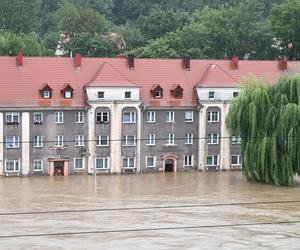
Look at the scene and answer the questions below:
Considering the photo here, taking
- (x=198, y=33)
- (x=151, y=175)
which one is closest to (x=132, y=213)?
(x=151, y=175)

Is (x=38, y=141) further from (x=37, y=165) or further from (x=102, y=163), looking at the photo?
(x=102, y=163)

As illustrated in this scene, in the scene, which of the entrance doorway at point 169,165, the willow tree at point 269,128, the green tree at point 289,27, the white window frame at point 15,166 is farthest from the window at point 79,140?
the green tree at point 289,27

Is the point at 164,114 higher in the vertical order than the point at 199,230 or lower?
higher

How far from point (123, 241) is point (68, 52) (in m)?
59.1

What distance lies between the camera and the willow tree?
56469 mm

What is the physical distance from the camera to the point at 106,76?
6500 centimetres

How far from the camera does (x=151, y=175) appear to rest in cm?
6494

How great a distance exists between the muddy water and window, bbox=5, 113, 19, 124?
423 cm

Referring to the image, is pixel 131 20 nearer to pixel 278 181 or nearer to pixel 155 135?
pixel 155 135

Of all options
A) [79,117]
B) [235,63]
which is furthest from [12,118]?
[235,63]

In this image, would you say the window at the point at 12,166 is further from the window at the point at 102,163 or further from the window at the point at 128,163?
the window at the point at 128,163

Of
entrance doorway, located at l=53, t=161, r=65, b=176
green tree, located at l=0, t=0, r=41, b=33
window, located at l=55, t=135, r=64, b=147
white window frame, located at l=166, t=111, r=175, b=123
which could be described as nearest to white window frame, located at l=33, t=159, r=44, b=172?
entrance doorway, located at l=53, t=161, r=65, b=176

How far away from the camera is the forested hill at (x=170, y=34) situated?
286 feet

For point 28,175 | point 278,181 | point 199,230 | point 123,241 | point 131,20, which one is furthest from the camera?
point 131,20
